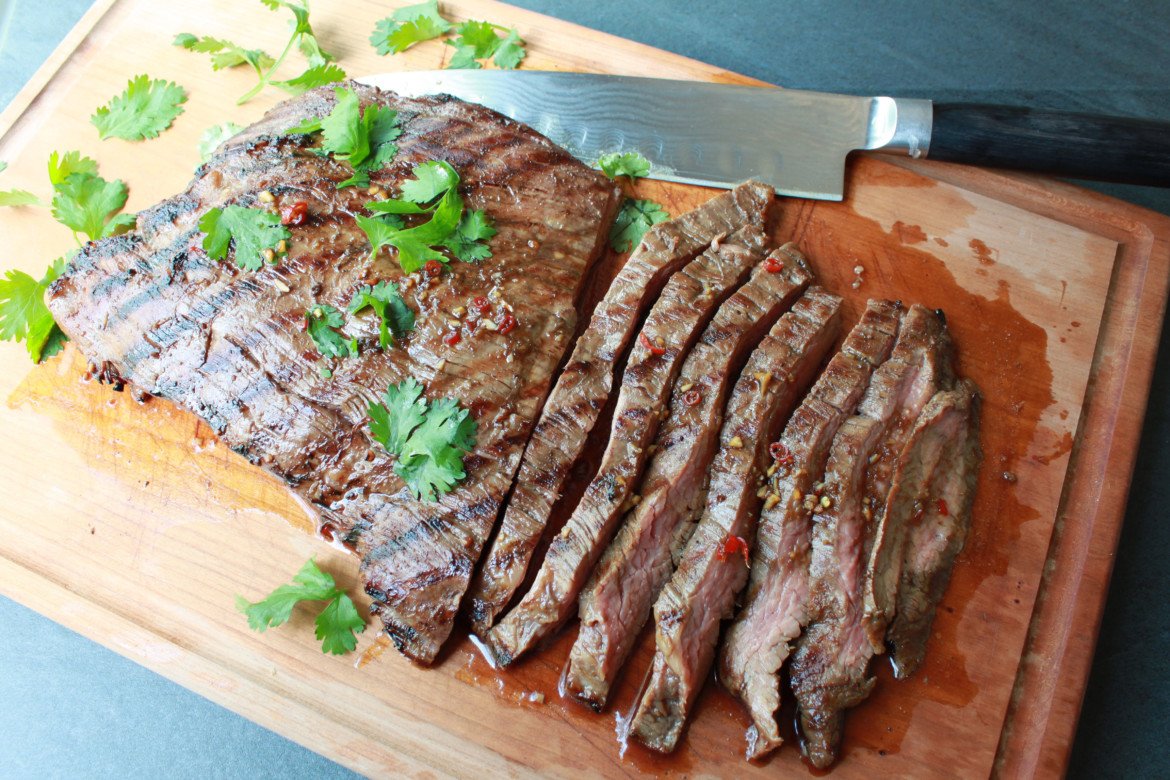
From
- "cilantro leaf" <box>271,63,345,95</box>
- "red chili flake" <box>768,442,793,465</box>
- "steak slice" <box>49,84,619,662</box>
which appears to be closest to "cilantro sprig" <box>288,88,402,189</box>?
"steak slice" <box>49,84,619,662</box>

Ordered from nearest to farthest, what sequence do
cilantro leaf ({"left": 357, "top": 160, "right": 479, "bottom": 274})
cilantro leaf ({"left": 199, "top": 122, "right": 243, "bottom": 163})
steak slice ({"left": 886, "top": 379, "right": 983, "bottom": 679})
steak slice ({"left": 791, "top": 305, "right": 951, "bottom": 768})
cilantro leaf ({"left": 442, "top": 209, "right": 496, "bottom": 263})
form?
steak slice ({"left": 791, "top": 305, "right": 951, "bottom": 768})
steak slice ({"left": 886, "top": 379, "right": 983, "bottom": 679})
cilantro leaf ({"left": 357, "top": 160, "right": 479, "bottom": 274})
cilantro leaf ({"left": 442, "top": 209, "right": 496, "bottom": 263})
cilantro leaf ({"left": 199, "top": 122, "right": 243, "bottom": 163})

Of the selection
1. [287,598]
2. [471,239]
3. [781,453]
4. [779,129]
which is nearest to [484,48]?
[471,239]

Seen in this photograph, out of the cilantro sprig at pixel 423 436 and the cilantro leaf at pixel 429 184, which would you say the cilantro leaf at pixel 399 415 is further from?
the cilantro leaf at pixel 429 184

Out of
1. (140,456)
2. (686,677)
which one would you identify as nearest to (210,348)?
(140,456)

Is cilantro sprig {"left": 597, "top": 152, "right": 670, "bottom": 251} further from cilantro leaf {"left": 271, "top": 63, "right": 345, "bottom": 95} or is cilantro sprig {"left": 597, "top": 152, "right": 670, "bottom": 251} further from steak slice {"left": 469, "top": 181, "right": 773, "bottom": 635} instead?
cilantro leaf {"left": 271, "top": 63, "right": 345, "bottom": 95}

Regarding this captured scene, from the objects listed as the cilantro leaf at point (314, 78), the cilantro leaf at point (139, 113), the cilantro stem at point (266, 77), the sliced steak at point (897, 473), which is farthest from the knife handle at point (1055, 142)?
the cilantro leaf at point (139, 113)

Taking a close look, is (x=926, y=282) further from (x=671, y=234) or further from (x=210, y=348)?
(x=210, y=348)
